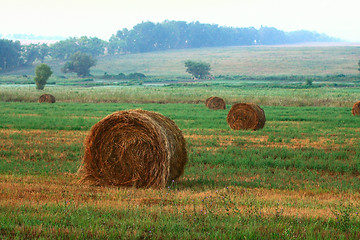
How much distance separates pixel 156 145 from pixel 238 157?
163 inches

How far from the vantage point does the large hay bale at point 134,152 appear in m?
10.3

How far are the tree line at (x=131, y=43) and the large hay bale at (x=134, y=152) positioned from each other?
4864 inches

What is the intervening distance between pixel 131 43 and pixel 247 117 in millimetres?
149336

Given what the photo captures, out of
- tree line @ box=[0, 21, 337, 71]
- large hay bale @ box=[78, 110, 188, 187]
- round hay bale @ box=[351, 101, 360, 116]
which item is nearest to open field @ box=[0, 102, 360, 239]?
large hay bale @ box=[78, 110, 188, 187]

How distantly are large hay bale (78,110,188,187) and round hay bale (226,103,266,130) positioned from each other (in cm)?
1075

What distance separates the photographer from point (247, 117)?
21.5 meters

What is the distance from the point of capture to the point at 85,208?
7.43 m

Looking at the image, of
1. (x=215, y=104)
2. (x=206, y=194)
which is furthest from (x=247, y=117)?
(x=206, y=194)

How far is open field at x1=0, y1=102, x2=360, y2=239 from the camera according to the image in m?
6.48

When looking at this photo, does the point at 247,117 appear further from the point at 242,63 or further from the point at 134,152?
the point at 242,63

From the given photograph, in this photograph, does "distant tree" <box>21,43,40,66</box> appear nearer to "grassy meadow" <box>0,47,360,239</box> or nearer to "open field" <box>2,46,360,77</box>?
"open field" <box>2,46,360,77</box>

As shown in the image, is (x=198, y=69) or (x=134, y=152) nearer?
(x=134, y=152)

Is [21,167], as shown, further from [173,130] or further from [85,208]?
[85,208]

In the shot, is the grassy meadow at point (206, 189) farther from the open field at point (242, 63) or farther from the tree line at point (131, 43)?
the tree line at point (131, 43)
